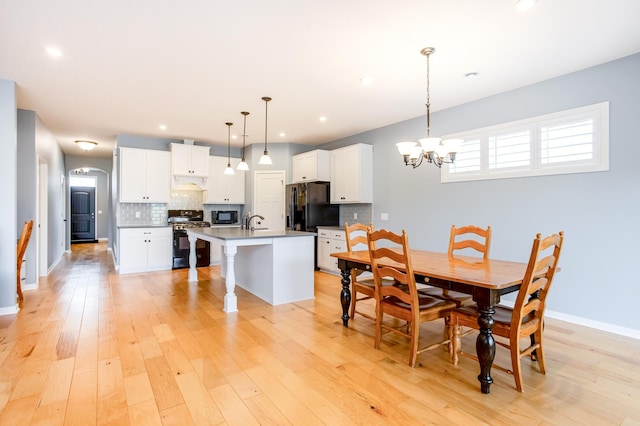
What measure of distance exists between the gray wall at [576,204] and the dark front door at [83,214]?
11094 mm

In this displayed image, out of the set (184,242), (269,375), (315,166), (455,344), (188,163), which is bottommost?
(269,375)

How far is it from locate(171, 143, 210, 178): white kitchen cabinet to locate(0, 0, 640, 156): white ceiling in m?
1.67

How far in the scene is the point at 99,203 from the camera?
35.9ft

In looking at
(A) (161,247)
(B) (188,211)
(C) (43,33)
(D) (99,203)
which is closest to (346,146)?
(B) (188,211)

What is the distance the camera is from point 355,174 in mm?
5594

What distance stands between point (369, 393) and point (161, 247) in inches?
204

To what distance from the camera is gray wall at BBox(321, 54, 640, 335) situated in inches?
120

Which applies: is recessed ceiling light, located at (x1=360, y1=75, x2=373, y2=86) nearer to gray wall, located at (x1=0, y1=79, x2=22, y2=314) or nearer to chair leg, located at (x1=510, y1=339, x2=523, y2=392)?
chair leg, located at (x1=510, y1=339, x2=523, y2=392)

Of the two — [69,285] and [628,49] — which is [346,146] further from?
[69,285]

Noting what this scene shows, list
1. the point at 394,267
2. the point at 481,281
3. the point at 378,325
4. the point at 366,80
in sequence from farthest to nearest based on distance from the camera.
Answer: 1. the point at 366,80
2. the point at 378,325
3. the point at 394,267
4. the point at 481,281

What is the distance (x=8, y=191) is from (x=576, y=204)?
5945mm

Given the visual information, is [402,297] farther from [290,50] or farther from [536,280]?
[290,50]

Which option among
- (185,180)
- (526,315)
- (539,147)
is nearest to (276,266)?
(526,315)

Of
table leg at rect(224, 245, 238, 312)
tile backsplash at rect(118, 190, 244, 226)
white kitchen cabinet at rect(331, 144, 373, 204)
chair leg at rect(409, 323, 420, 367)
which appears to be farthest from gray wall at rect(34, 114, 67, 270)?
chair leg at rect(409, 323, 420, 367)
